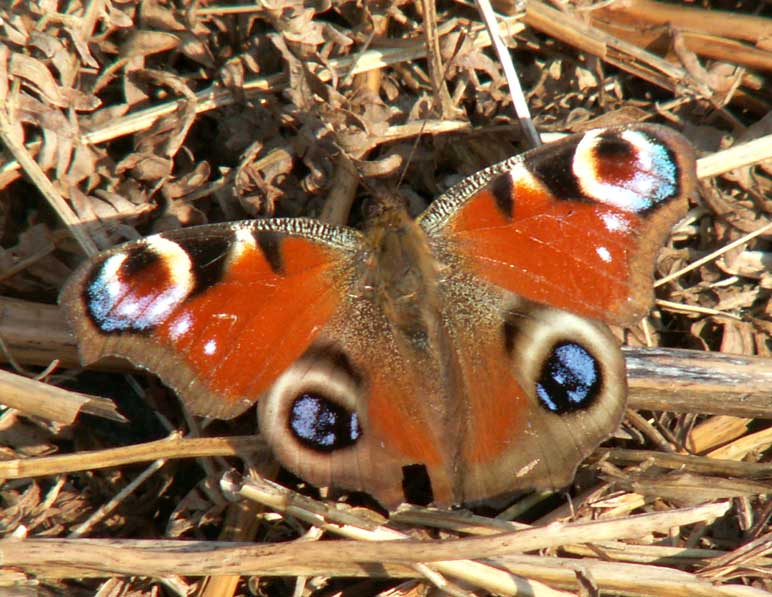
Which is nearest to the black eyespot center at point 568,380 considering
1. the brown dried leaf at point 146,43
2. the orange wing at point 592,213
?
the orange wing at point 592,213

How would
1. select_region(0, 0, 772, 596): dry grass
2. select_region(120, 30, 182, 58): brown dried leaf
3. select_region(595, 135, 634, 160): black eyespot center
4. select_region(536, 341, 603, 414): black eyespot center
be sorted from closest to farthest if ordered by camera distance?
select_region(536, 341, 603, 414): black eyespot center, select_region(595, 135, 634, 160): black eyespot center, select_region(0, 0, 772, 596): dry grass, select_region(120, 30, 182, 58): brown dried leaf

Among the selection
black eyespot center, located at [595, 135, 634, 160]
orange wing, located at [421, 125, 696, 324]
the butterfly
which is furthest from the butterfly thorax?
black eyespot center, located at [595, 135, 634, 160]

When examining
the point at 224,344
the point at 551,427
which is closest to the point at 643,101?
the point at 551,427

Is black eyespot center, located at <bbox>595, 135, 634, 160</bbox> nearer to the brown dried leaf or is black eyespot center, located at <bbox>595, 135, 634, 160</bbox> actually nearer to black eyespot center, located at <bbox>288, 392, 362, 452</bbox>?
black eyespot center, located at <bbox>288, 392, 362, 452</bbox>

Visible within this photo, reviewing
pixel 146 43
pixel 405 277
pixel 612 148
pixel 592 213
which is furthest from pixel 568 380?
pixel 146 43

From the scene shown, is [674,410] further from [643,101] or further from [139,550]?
[139,550]

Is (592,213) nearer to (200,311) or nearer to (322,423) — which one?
(322,423)
